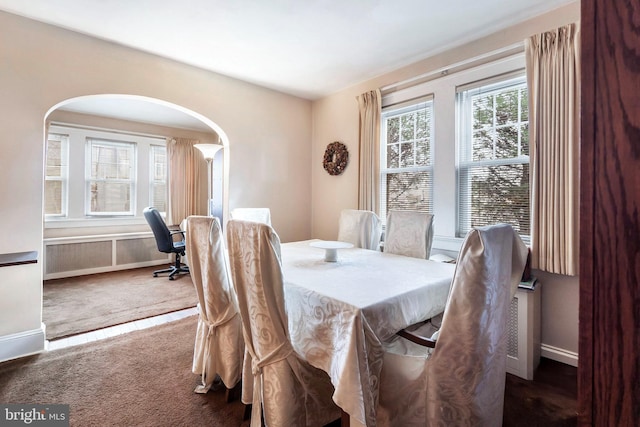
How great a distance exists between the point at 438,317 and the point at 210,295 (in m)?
1.42

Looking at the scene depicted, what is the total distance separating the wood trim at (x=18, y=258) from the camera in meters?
2.01

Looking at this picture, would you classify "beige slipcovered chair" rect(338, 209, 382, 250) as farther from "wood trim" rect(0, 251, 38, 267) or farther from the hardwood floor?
"wood trim" rect(0, 251, 38, 267)

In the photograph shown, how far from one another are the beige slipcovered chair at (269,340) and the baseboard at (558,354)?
193 cm

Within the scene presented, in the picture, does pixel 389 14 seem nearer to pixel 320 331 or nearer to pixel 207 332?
pixel 320 331

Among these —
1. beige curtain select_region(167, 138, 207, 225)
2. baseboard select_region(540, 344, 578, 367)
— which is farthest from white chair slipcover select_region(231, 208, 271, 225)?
beige curtain select_region(167, 138, 207, 225)

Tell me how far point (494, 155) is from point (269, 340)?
2.44 metres

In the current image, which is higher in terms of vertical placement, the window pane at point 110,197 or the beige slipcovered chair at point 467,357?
the window pane at point 110,197

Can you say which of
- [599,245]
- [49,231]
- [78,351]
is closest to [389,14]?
[599,245]

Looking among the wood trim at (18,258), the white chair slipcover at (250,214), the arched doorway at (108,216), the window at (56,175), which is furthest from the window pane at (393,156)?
the window at (56,175)

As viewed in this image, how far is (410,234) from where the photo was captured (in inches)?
101

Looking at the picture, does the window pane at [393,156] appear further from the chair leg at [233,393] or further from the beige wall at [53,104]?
the chair leg at [233,393]

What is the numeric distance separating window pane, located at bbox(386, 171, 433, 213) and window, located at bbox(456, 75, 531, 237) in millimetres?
342

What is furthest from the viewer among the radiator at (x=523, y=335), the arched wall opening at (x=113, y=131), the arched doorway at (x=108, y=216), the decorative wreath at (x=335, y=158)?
the arched doorway at (x=108, y=216)

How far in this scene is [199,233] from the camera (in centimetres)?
189
